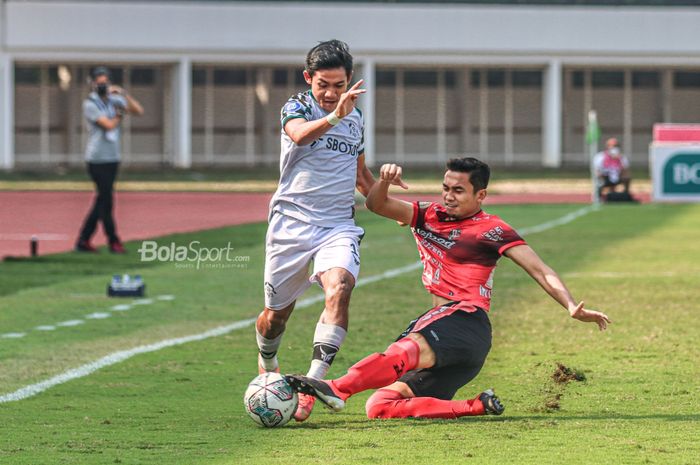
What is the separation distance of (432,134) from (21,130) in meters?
15.4

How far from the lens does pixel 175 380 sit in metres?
9.30

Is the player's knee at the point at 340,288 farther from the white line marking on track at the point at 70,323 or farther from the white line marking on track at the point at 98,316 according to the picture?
the white line marking on track at the point at 98,316

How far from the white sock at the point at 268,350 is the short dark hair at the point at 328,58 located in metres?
A: 1.49

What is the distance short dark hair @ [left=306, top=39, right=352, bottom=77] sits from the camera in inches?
Answer: 309

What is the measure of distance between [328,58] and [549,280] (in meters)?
1.59

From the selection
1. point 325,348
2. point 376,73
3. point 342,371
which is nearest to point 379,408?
point 325,348

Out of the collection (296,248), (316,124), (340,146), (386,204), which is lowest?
(296,248)

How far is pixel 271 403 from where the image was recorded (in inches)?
287

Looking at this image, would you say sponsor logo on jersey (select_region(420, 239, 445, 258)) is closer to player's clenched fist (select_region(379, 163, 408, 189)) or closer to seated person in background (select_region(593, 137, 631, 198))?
player's clenched fist (select_region(379, 163, 408, 189))

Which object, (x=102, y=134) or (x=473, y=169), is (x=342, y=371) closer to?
(x=473, y=169)

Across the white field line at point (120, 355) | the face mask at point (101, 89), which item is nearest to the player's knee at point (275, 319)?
the white field line at point (120, 355)

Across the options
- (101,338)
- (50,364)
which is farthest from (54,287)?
(50,364)

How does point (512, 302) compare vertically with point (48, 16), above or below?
below

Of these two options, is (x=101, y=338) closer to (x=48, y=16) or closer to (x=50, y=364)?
(x=50, y=364)
